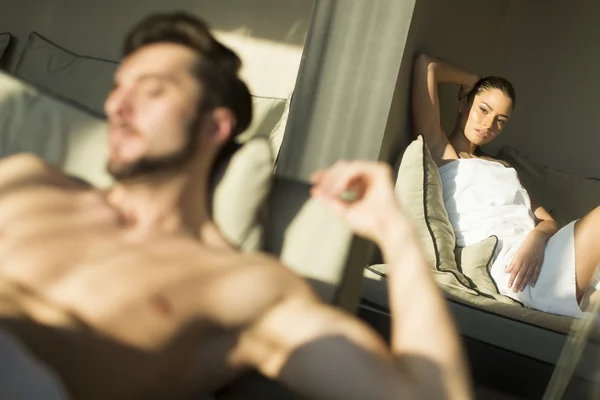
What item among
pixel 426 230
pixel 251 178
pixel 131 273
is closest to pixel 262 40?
pixel 426 230

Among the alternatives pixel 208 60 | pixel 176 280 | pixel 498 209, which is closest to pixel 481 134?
pixel 498 209

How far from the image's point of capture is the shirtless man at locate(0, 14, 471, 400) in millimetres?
645

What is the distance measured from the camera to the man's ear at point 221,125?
767 mm

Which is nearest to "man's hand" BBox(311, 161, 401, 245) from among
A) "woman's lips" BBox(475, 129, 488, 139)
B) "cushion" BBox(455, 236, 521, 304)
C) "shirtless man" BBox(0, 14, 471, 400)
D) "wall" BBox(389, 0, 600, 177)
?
"shirtless man" BBox(0, 14, 471, 400)

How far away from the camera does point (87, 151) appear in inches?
31.0

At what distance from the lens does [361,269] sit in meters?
0.83

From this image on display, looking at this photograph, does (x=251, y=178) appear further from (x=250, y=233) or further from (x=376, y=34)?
(x=376, y=34)

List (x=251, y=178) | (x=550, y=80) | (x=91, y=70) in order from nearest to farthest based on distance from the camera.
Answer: (x=251, y=178) < (x=91, y=70) < (x=550, y=80)

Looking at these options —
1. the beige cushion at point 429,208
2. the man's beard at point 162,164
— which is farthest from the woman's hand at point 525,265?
the man's beard at point 162,164

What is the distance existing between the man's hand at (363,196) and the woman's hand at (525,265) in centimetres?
91

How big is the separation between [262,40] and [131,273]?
0.84 metres

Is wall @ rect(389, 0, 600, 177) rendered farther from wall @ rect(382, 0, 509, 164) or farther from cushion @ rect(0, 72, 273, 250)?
cushion @ rect(0, 72, 273, 250)

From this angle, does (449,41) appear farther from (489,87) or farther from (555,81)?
(555,81)

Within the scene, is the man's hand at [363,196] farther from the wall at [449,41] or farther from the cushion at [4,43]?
the cushion at [4,43]
